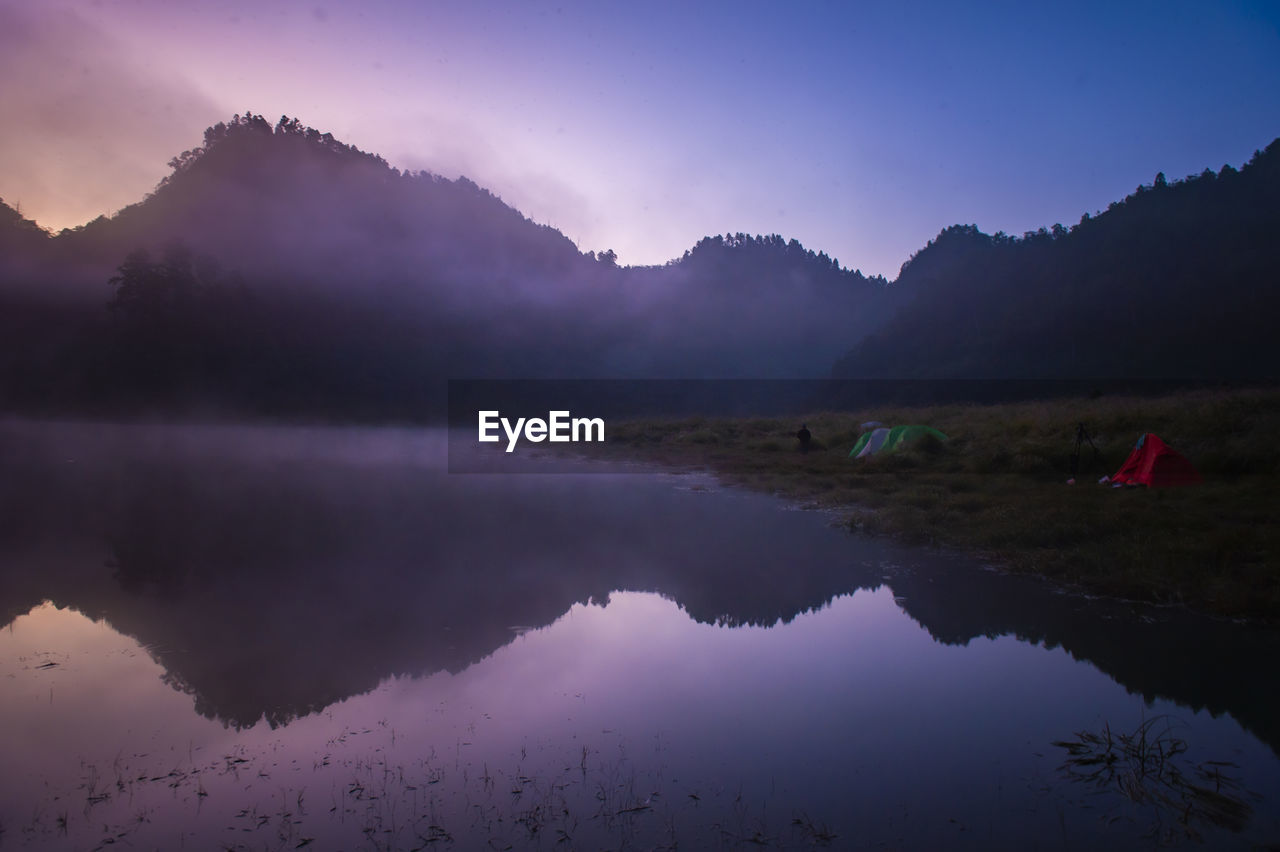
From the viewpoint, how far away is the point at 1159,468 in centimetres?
1320

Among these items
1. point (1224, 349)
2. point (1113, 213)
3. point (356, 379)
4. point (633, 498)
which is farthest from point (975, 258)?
point (633, 498)

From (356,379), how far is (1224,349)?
81.6 m

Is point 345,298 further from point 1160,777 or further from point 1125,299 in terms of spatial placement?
point 1160,777

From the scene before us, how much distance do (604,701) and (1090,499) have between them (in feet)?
36.0

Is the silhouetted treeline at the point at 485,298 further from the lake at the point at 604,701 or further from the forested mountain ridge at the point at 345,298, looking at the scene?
the lake at the point at 604,701

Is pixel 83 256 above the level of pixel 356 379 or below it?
Answer: above

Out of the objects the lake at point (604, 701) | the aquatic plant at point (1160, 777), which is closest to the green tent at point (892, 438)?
the lake at point (604, 701)

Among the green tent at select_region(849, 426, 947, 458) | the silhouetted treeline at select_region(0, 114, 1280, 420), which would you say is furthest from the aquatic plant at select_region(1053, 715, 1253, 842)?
the silhouetted treeline at select_region(0, 114, 1280, 420)

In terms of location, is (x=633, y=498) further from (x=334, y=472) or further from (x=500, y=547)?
(x=334, y=472)

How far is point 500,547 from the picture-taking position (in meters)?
12.0

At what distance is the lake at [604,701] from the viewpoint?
4.06 meters

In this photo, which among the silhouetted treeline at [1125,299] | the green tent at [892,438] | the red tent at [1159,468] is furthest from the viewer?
the silhouetted treeline at [1125,299]

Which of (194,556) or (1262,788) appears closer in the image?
(1262,788)

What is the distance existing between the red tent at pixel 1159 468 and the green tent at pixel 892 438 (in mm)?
7967
